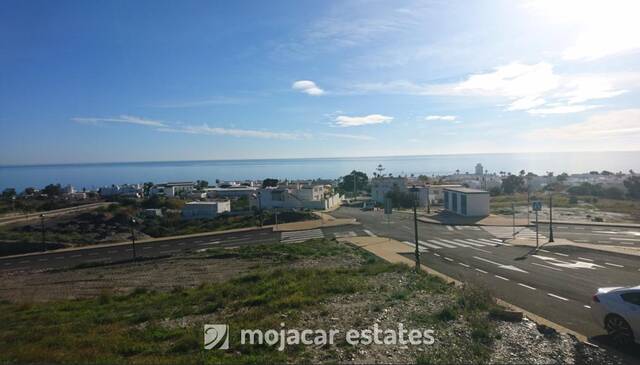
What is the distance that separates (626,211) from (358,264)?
4746cm

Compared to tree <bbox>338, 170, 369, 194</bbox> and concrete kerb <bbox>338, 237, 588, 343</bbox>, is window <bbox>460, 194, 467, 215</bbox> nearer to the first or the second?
Result: concrete kerb <bbox>338, 237, 588, 343</bbox>

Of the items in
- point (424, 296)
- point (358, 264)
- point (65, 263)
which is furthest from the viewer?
point (65, 263)

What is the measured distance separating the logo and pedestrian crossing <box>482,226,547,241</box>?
28.8 metres

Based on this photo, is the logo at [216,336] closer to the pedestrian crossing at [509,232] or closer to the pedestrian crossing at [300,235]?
the pedestrian crossing at [300,235]

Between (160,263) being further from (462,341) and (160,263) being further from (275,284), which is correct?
(462,341)

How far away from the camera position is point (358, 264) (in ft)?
72.5

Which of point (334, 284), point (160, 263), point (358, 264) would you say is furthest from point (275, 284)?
point (160, 263)

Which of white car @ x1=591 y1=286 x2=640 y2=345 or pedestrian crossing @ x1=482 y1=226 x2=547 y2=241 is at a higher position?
white car @ x1=591 y1=286 x2=640 y2=345

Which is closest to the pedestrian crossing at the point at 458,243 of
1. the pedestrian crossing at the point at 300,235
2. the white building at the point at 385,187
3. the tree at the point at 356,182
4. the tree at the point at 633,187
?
the pedestrian crossing at the point at 300,235

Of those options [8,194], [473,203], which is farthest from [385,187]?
[8,194]

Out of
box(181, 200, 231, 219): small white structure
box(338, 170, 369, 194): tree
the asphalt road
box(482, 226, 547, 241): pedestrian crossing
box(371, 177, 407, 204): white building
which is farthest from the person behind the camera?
box(338, 170, 369, 194): tree

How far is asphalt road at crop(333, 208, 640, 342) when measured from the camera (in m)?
13.0

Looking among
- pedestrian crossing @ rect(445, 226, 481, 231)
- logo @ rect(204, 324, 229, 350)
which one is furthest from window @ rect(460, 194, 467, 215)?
logo @ rect(204, 324, 229, 350)

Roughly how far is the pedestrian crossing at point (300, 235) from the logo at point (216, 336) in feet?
81.5
